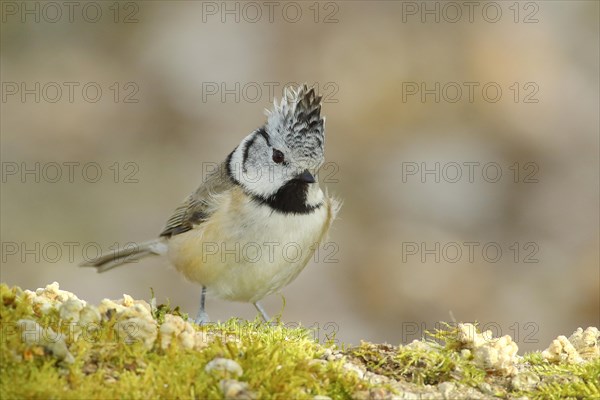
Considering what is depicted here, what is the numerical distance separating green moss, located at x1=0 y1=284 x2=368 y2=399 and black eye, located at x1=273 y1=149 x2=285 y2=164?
1792mm

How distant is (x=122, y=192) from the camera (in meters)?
6.84

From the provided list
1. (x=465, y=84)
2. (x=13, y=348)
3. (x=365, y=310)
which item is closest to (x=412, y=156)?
(x=465, y=84)

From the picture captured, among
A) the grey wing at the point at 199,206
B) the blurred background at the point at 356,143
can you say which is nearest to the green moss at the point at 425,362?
the grey wing at the point at 199,206

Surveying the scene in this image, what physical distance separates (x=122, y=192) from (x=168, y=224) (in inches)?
90.5

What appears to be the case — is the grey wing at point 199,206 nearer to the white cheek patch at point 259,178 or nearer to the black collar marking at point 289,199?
the white cheek patch at point 259,178

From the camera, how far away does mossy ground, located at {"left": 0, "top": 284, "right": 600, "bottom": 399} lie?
6.35ft

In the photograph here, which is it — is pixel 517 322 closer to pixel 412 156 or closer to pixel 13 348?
pixel 412 156

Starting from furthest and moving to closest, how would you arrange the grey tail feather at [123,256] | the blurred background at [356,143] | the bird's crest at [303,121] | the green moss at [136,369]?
the blurred background at [356,143] < the grey tail feather at [123,256] < the bird's crest at [303,121] < the green moss at [136,369]

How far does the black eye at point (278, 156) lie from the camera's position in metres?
3.96

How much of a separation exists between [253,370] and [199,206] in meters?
2.37

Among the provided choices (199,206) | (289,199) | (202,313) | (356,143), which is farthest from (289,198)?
(356,143)

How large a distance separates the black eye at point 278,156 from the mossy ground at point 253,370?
1512mm

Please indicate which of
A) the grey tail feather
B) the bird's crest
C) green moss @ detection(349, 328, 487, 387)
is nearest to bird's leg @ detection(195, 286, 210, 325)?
the grey tail feather

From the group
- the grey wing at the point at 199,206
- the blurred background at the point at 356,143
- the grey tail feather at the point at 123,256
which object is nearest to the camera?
Answer: the grey wing at the point at 199,206
